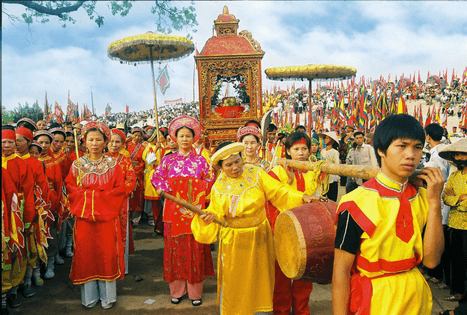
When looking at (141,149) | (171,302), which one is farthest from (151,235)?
(171,302)

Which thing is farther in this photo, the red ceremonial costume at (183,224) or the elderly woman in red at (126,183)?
the elderly woman in red at (126,183)

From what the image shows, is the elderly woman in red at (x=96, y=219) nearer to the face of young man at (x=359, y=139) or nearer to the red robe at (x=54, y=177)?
the red robe at (x=54, y=177)

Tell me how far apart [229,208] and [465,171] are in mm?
2650

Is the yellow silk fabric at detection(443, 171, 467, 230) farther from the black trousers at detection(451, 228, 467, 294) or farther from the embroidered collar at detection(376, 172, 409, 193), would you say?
the embroidered collar at detection(376, 172, 409, 193)

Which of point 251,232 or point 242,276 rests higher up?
point 251,232

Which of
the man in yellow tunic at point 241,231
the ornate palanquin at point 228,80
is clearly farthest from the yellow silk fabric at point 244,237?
the ornate palanquin at point 228,80

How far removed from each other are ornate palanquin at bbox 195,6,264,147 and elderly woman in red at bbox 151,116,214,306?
433cm

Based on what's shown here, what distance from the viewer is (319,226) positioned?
1.98 metres

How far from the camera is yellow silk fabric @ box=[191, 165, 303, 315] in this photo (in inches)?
112

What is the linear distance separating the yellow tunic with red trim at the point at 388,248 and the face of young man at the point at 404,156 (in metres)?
0.09

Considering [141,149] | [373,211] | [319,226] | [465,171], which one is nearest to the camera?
[373,211]

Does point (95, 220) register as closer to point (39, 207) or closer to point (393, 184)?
point (39, 207)

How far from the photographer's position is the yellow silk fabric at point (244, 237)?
9.35ft

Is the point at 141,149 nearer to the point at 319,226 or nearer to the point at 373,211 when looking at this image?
the point at 319,226
